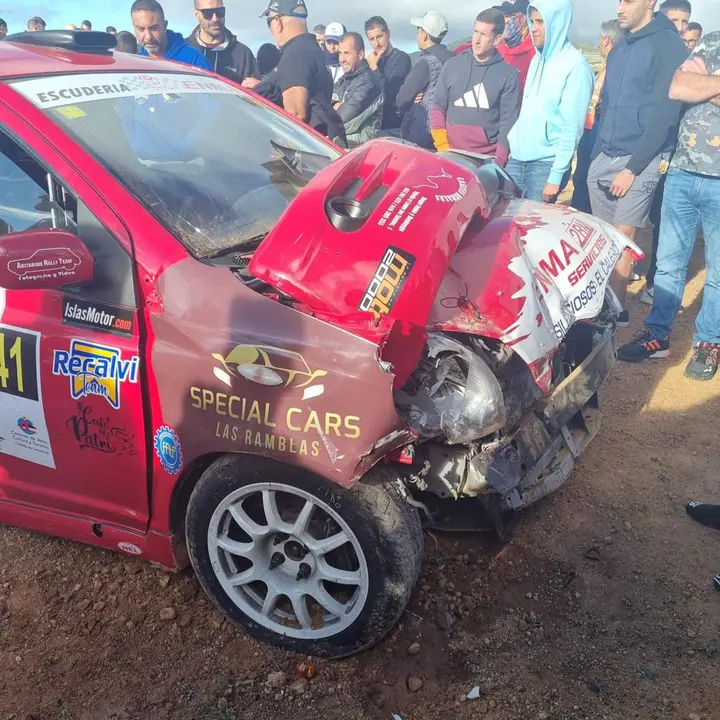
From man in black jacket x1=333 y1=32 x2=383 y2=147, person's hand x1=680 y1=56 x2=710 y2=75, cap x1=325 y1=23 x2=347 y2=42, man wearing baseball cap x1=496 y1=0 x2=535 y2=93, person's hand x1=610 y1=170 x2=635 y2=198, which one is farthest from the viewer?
cap x1=325 y1=23 x2=347 y2=42

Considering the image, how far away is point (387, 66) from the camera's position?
737 cm

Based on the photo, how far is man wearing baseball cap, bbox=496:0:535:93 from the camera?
254 inches

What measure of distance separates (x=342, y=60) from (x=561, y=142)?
98.4 inches

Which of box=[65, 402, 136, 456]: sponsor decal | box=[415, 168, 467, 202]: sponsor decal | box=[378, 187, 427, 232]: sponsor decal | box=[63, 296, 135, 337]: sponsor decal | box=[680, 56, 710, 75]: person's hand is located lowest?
box=[65, 402, 136, 456]: sponsor decal

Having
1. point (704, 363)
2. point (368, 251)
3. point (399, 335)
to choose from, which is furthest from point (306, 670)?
point (704, 363)

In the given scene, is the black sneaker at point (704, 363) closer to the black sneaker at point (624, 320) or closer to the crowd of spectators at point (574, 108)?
the crowd of spectators at point (574, 108)

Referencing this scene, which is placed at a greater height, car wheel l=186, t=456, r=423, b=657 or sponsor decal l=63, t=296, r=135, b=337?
sponsor decal l=63, t=296, r=135, b=337

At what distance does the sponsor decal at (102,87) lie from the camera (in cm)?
228

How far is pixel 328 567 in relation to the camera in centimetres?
220

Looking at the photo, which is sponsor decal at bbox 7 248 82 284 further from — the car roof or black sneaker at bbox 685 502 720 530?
black sneaker at bbox 685 502 720 530

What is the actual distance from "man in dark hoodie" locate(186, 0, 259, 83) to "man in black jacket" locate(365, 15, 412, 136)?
165 cm

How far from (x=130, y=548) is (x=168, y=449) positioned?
0.52m

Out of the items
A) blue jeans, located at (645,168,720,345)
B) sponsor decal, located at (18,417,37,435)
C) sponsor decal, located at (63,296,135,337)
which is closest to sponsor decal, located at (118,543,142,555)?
sponsor decal, located at (18,417,37,435)

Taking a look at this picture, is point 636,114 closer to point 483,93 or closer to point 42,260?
point 483,93
